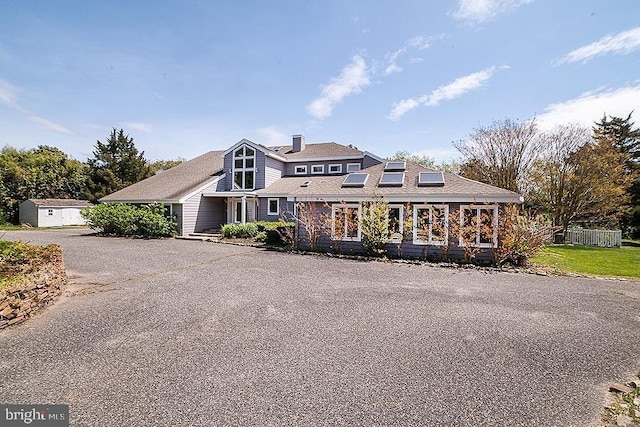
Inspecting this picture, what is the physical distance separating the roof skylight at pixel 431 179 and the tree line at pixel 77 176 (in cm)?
3304

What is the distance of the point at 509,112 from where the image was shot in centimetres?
2216

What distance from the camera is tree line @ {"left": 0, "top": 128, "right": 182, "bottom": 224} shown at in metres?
30.9

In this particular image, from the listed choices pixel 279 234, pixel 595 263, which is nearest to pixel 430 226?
pixel 595 263

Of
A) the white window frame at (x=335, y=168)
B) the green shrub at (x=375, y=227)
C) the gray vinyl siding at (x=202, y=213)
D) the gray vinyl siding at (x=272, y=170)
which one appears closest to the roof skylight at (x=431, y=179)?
the green shrub at (x=375, y=227)

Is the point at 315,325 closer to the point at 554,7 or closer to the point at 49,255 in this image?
the point at 49,255

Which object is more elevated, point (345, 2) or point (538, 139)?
point (345, 2)

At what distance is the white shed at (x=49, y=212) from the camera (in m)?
28.2

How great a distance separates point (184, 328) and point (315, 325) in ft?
7.41

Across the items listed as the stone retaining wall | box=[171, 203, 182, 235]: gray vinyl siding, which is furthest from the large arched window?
the stone retaining wall

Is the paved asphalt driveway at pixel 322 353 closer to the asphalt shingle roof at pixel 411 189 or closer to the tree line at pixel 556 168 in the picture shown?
the asphalt shingle roof at pixel 411 189

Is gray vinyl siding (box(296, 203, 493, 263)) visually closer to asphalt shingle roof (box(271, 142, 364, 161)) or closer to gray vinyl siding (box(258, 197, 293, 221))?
gray vinyl siding (box(258, 197, 293, 221))

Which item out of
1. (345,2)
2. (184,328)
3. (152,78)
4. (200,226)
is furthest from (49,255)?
(200,226)

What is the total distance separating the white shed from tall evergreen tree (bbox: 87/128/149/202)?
2802mm

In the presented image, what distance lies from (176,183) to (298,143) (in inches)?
405
